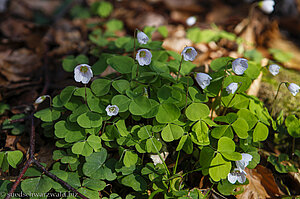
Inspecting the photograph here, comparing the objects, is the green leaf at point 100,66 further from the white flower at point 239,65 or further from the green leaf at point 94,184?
the white flower at point 239,65

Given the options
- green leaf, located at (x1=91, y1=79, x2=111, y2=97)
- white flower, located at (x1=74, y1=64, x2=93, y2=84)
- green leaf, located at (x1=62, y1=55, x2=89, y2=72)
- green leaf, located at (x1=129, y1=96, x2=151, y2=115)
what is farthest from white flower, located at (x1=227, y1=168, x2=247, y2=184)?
green leaf, located at (x1=62, y1=55, x2=89, y2=72)

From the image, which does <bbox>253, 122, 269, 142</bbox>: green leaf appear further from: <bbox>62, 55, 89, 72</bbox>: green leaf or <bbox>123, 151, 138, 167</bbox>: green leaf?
<bbox>62, 55, 89, 72</bbox>: green leaf

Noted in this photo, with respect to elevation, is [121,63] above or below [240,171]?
above

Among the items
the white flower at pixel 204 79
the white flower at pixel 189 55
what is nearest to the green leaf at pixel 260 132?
the white flower at pixel 204 79

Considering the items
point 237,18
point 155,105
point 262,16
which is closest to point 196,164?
point 155,105

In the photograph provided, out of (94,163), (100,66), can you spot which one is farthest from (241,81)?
(94,163)

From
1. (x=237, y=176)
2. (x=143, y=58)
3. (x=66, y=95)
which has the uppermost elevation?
(x=143, y=58)

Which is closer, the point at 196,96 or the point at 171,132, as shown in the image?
the point at 171,132

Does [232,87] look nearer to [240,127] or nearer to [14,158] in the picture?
[240,127]
